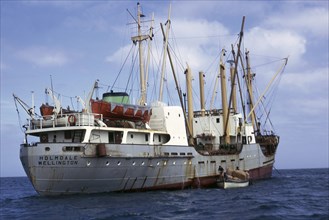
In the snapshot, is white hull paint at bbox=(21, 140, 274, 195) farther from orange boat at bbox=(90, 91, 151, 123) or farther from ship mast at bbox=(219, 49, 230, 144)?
ship mast at bbox=(219, 49, 230, 144)

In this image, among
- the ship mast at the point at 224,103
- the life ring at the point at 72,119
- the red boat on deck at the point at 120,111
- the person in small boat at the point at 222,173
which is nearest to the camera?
the life ring at the point at 72,119

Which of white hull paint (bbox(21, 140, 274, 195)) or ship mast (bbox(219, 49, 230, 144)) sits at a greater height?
ship mast (bbox(219, 49, 230, 144))

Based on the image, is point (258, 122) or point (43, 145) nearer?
point (43, 145)

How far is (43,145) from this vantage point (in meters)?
30.3

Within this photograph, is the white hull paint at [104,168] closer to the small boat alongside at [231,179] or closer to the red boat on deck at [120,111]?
the red boat on deck at [120,111]

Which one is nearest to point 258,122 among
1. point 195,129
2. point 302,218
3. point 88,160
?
point 195,129

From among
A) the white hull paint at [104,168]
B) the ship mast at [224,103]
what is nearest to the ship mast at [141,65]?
the white hull paint at [104,168]

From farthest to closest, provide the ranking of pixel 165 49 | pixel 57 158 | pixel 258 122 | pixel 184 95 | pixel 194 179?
pixel 258 122, pixel 184 95, pixel 165 49, pixel 194 179, pixel 57 158

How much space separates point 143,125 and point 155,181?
4.70 metres

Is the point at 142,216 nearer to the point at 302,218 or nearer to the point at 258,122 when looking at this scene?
the point at 302,218

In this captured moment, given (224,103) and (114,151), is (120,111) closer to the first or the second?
(114,151)

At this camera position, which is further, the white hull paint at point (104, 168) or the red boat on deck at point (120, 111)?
the red boat on deck at point (120, 111)

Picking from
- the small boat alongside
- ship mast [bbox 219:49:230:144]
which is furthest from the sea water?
ship mast [bbox 219:49:230:144]

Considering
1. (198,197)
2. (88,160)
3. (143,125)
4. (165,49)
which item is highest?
(165,49)
